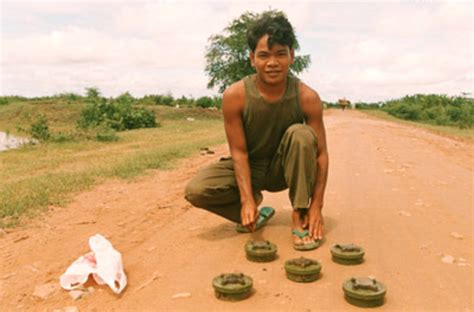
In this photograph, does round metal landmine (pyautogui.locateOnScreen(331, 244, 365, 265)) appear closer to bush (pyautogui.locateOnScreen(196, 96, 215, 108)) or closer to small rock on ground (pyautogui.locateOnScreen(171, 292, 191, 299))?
small rock on ground (pyautogui.locateOnScreen(171, 292, 191, 299))

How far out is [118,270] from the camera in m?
2.98

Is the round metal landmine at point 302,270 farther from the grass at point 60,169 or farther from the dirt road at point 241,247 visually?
the grass at point 60,169

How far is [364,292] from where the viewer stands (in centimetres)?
254

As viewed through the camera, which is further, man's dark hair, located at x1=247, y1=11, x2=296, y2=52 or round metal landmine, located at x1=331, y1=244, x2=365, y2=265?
man's dark hair, located at x1=247, y1=11, x2=296, y2=52

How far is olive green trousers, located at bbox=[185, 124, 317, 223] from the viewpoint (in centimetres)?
341

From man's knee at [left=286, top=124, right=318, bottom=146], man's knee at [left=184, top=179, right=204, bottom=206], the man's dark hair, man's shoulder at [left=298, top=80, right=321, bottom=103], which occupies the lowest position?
man's knee at [left=184, top=179, right=204, bottom=206]

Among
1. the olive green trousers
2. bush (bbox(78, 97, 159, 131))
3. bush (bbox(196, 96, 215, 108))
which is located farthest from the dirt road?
bush (bbox(196, 96, 215, 108))

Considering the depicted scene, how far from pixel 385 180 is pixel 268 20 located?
308 centimetres

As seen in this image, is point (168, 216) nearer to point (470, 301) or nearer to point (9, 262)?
point (9, 262)

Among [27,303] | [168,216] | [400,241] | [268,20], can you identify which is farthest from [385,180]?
[27,303]

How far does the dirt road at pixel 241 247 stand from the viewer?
107 inches

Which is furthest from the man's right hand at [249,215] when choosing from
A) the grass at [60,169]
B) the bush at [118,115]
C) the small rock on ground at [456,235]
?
the bush at [118,115]

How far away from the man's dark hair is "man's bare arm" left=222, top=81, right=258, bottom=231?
35 centimetres

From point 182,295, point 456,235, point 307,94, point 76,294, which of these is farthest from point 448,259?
point 76,294
